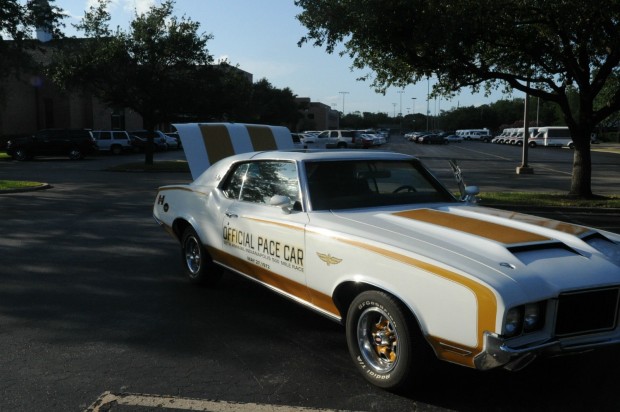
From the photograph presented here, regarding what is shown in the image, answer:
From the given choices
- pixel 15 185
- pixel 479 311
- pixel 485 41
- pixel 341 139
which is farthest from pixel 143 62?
pixel 341 139

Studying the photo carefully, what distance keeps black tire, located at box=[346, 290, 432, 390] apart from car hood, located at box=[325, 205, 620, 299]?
374mm

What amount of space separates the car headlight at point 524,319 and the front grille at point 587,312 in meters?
0.12

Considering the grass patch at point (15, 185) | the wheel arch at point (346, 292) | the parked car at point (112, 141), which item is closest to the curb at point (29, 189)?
the grass patch at point (15, 185)

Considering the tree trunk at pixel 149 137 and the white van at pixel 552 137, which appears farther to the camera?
the white van at pixel 552 137

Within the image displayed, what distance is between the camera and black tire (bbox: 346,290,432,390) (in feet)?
11.0

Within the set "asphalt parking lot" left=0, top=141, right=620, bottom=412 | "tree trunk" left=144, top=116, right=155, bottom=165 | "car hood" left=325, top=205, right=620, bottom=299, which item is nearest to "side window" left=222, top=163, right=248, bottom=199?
"asphalt parking lot" left=0, top=141, right=620, bottom=412

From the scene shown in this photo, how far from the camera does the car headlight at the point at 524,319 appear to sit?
9.99 feet

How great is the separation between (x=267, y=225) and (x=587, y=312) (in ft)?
8.03

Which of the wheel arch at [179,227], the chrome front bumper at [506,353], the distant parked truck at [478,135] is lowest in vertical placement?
the chrome front bumper at [506,353]

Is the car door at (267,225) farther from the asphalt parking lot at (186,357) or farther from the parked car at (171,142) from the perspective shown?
the parked car at (171,142)

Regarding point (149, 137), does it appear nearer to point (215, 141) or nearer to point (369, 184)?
point (215, 141)

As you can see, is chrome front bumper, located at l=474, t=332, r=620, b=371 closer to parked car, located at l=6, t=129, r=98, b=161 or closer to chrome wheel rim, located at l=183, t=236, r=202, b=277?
chrome wheel rim, located at l=183, t=236, r=202, b=277

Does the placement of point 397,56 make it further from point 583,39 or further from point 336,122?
point 336,122

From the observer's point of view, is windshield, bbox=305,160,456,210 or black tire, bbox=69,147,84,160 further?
black tire, bbox=69,147,84,160
